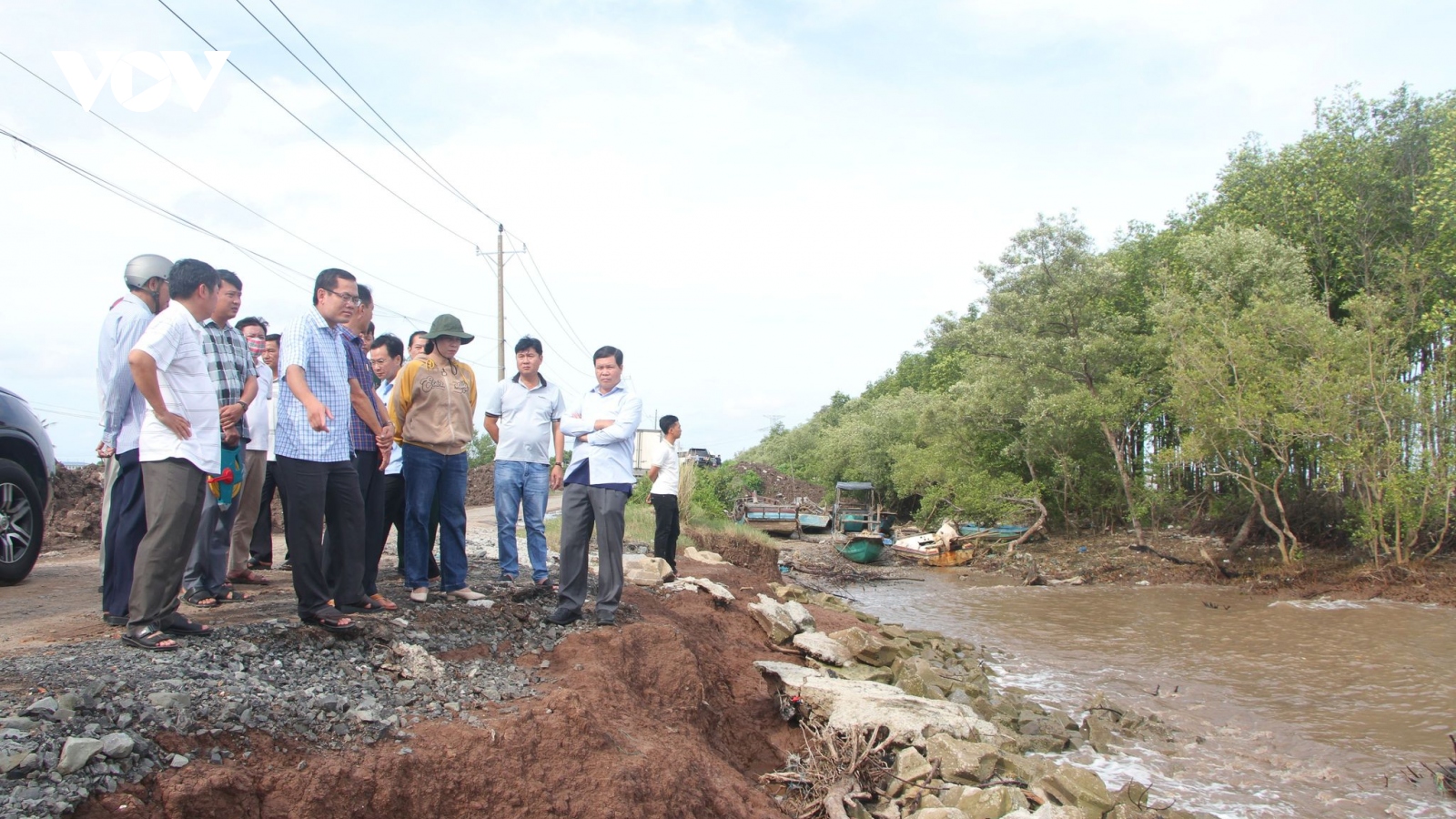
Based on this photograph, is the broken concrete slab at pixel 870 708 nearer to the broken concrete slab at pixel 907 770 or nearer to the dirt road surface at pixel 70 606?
the broken concrete slab at pixel 907 770

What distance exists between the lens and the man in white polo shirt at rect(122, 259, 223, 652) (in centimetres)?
379

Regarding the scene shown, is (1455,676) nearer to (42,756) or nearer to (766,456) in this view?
(42,756)

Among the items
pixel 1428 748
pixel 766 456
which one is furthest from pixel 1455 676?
pixel 766 456

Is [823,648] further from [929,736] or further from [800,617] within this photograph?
[929,736]

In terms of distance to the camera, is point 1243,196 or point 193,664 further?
point 1243,196

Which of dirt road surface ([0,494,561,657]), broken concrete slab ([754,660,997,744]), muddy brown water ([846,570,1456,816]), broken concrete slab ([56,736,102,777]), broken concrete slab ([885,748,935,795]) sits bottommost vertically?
muddy brown water ([846,570,1456,816])

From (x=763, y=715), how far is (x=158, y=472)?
147 inches

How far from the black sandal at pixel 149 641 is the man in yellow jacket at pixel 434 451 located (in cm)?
203

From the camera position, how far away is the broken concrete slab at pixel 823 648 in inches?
282

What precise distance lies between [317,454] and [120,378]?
1.34m

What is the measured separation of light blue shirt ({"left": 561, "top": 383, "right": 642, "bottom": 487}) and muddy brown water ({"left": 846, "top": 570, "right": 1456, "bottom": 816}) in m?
4.28

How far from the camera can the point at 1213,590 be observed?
1700 centimetres

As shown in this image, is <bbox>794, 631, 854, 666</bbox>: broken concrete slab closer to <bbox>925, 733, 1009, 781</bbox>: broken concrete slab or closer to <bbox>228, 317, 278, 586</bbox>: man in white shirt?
<bbox>925, 733, 1009, 781</bbox>: broken concrete slab

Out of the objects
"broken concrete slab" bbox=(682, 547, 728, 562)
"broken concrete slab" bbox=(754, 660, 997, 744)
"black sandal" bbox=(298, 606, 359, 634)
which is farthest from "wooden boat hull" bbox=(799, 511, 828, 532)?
"black sandal" bbox=(298, 606, 359, 634)
